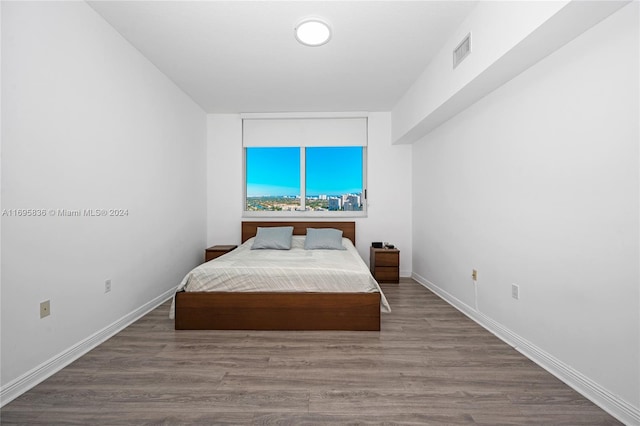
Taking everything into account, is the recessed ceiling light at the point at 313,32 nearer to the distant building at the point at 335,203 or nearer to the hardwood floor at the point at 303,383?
the distant building at the point at 335,203

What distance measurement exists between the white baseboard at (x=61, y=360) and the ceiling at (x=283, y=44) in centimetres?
249

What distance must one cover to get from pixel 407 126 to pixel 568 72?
1861 millimetres

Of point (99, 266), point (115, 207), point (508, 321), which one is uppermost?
point (115, 207)

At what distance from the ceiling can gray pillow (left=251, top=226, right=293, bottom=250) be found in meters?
1.80

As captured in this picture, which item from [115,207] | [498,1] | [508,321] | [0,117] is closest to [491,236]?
[508,321]

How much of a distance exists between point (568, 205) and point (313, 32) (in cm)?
221

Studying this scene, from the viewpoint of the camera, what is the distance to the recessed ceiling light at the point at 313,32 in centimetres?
210

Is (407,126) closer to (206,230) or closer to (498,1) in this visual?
(498,1)

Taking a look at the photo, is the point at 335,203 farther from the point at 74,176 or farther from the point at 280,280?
the point at 74,176

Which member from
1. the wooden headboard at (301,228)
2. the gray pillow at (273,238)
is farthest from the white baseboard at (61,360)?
the wooden headboard at (301,228)

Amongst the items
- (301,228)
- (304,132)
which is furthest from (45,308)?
(304,132)

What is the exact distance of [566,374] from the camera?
5.27 feet

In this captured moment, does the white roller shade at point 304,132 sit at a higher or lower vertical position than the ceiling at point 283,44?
lower

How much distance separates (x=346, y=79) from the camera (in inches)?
119
